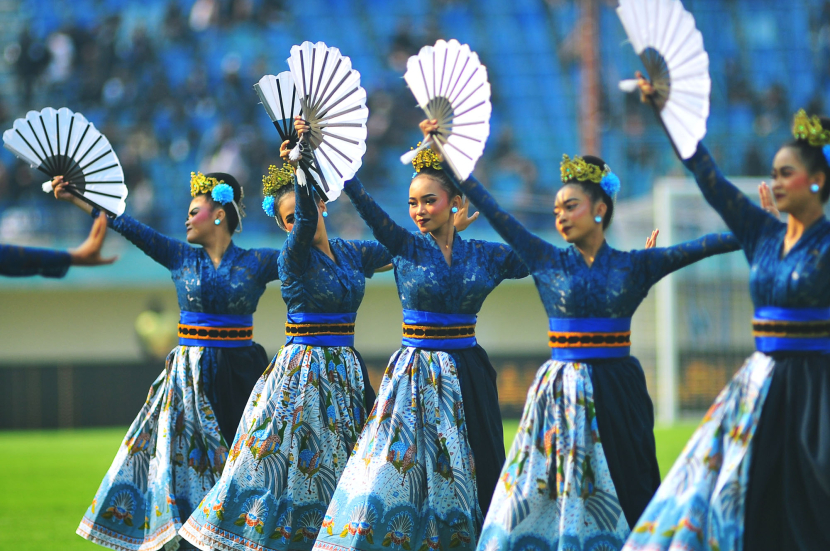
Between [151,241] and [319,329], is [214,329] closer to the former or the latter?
[151,241]

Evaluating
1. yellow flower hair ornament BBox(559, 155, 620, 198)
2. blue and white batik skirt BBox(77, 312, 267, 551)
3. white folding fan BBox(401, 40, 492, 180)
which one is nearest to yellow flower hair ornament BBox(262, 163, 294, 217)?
blue and white batik skirt BBox(77, 312, 267, 551)

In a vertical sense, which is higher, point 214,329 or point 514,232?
point 514,232

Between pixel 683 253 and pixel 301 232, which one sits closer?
pixel 683 253

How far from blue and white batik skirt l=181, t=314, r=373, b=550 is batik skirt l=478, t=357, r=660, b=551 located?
43.8 inches

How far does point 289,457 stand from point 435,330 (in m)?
0.84

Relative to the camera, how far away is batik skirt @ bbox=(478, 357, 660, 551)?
11.5 feet

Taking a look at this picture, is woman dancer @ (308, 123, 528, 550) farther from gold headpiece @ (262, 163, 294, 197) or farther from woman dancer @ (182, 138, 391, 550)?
gold headpiece @ (262, 163, 294, 197)

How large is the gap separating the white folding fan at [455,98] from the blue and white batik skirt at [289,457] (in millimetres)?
1145

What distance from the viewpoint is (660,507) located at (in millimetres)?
3238

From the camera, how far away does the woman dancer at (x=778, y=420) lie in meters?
3.16

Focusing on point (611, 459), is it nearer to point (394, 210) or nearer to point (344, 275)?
point (344, 275)

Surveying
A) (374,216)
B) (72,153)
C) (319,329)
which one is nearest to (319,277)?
(319,329)

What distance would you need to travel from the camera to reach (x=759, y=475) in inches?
126

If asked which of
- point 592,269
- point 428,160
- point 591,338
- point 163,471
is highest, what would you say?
point 428,160
